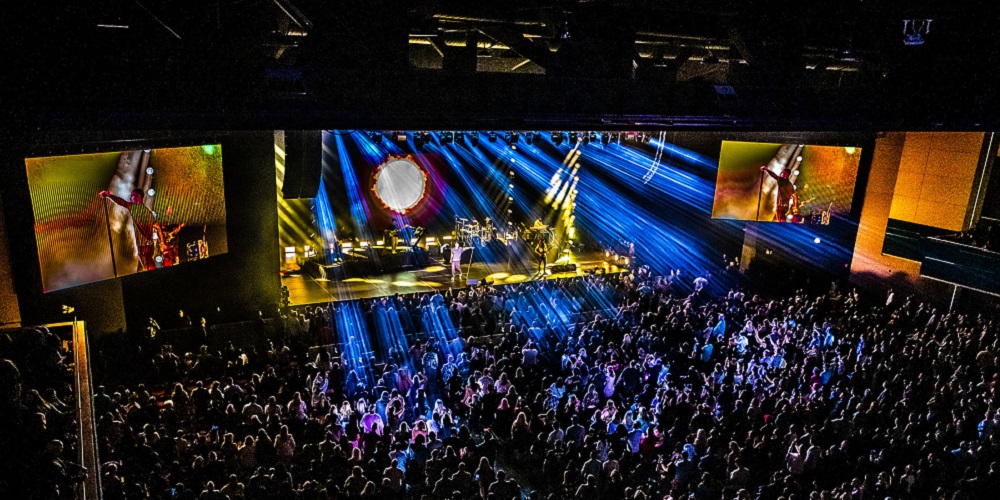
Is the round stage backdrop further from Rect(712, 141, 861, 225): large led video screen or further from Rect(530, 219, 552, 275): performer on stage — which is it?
Rect(712, 141, 861, 225): large led video screen


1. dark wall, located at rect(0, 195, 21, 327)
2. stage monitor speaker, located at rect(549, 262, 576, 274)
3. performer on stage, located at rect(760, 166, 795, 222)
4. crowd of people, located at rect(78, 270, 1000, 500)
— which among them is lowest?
stage monitor speaker, located at rect(549, 262, 576, 274)

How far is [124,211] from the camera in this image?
36.4 ft

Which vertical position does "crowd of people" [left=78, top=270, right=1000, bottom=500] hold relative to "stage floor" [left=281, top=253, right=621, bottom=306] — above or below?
above

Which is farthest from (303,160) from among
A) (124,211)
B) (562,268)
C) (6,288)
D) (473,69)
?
(562,268)

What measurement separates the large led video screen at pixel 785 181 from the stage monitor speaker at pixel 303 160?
12.8 metres

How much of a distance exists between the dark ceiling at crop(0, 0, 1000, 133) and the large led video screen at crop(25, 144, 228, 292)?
322 inches

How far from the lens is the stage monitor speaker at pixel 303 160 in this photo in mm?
6617

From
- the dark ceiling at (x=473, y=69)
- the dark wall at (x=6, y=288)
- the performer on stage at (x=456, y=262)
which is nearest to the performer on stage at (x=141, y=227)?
the dark wall at (x=6, y=288)

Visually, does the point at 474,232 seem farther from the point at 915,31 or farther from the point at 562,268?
the point at 915,31

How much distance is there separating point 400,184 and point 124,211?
988 centimetres

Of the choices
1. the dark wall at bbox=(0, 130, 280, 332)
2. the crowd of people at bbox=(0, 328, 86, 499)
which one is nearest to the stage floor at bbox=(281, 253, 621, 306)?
the dark wall at bbox=(0, 130, 280, 332)

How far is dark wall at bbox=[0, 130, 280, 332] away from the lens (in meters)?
9.76

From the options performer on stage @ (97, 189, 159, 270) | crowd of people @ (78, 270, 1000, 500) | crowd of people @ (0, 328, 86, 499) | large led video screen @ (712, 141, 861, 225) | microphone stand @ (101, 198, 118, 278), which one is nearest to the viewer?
crowd of people @ (0, 328, 86, 499)

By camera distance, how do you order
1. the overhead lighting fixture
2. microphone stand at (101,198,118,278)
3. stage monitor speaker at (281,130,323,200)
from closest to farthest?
the overhead lighting fixture
stage monitor speaker at (281,130,323,200)
microphone stand at (101,198,118,278)
